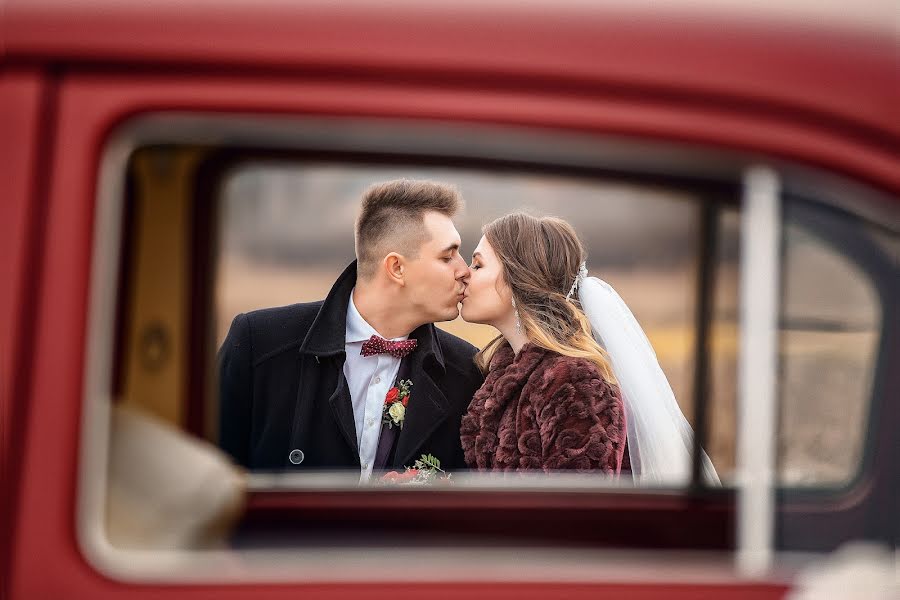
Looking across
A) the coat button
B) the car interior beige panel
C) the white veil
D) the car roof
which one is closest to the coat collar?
the coat button

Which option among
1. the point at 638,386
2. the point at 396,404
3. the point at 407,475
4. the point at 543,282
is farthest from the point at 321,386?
the point at 638,386

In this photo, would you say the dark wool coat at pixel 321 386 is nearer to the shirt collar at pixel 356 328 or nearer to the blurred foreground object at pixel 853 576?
the shirt collar at pixel 356 328

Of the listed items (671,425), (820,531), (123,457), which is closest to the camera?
(123,457)

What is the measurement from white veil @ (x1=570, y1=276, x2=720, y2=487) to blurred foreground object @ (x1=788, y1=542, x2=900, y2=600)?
1.05m

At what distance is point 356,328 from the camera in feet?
10.6

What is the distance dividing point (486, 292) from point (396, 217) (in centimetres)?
40

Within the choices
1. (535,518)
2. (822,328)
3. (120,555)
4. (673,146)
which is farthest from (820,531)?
(120,555)

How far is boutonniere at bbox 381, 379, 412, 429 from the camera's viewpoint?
2.98 meters

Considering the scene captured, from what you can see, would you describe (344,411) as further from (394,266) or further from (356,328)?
(394,266)

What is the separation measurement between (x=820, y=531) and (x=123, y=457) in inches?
39.0

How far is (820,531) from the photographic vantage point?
137 cm

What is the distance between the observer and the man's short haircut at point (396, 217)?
9.24 feet

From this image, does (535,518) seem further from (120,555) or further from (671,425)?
(671,425)

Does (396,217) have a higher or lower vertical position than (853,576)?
higher
